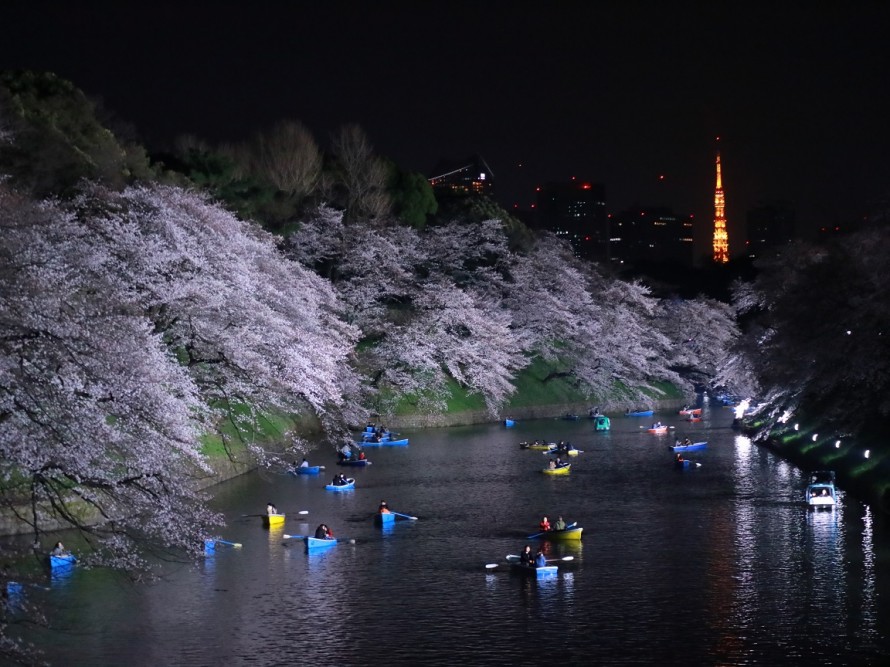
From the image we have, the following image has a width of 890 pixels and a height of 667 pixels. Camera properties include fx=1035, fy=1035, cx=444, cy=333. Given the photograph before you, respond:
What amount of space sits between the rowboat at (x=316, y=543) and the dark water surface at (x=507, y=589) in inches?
15.7

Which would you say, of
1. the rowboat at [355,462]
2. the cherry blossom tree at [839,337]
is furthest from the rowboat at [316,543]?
the cherry blossom tree at [839,337]

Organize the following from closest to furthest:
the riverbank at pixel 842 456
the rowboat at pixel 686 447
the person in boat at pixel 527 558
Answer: the person in boat at pixel 527 558, the riverbank at pixel 842 456, the rowboat at pixel 686 447

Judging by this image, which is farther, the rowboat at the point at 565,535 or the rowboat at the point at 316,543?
the rowboat at the point at 565,535

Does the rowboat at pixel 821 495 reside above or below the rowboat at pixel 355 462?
below

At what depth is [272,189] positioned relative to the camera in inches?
2280

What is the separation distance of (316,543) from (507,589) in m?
6.59

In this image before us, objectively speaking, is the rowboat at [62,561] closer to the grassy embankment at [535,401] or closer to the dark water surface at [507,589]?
the dark water surface at [507,589]

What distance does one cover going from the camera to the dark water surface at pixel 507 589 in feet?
64.6

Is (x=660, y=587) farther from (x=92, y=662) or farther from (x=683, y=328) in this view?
(x=683, y=328)

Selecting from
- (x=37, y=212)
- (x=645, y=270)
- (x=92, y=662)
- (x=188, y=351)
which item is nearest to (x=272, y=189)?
(x=188, y=351)

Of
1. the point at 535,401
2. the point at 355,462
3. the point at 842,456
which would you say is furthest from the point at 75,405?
the point at 535,401

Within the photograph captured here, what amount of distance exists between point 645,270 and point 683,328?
34206mm

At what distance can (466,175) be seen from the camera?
14900cm

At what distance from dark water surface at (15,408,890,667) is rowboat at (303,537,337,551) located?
0.40 meters
